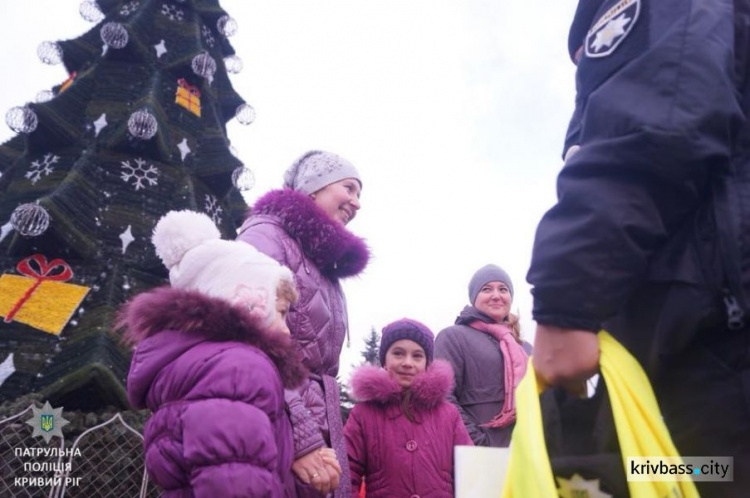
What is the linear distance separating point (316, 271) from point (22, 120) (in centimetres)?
1032

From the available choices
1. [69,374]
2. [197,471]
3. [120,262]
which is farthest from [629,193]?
[120,262]

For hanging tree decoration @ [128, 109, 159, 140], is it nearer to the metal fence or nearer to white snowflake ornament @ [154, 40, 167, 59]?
white snowflake ornament @ [154, 40, 167, 59]

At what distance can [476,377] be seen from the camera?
4.25 m

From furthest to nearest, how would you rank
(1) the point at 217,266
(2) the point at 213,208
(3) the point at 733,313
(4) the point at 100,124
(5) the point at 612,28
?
1. (2) the point at 213,208
2. (4) the point at 100,124
3. (1) the point at 217,266
4. (5) the point at 612,28
5. (3) the point at 733,313

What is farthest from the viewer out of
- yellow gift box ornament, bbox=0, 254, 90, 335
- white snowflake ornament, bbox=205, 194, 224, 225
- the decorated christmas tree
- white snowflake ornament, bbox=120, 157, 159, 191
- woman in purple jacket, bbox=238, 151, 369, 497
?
white snowflake ornament, bbox=205, 194, 224, 225

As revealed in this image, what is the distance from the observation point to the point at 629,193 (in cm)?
130

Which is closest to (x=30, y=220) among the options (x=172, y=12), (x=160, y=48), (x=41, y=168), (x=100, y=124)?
(x=41, y=168)

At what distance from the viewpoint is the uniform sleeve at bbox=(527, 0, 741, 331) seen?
1269 millimetres

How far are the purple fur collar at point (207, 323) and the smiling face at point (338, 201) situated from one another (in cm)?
119

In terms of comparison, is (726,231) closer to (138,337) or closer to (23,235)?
(138,337)

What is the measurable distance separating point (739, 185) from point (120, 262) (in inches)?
383

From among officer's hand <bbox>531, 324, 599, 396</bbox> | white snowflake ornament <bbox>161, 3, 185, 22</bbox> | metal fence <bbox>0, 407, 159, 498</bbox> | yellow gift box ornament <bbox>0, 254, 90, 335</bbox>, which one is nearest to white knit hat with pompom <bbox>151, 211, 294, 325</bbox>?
officer's hand <bbox>531, 324, 599, 396</bbox>

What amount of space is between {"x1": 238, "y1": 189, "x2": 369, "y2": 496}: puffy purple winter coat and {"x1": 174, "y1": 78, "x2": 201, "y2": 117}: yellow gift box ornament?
33.8 ft

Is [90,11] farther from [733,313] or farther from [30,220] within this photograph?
[733,313]
